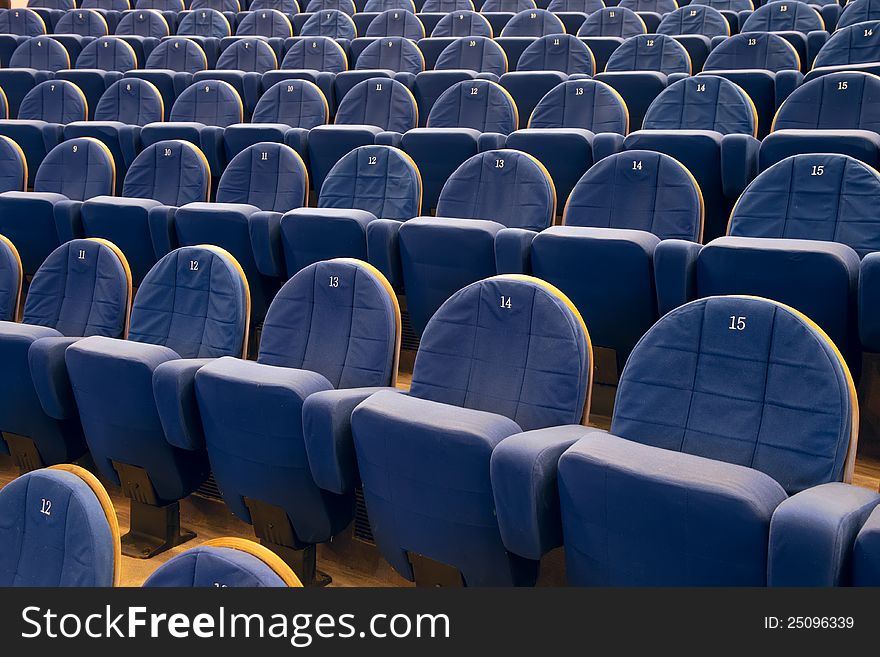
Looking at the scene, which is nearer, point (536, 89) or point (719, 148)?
point (719, 148)

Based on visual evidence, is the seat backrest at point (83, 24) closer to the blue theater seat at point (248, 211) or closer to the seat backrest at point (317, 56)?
the seat backrest at point (317, 56)

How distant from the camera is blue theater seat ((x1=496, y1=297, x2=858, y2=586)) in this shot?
281 mm

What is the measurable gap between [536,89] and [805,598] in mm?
642

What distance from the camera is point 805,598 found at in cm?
26

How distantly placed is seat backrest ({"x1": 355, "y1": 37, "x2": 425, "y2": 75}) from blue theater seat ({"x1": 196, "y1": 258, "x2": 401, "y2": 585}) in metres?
0.60

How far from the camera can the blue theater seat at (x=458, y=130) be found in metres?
0.68

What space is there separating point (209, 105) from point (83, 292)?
423 millimetres

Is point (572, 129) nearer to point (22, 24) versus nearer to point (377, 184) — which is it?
point (377, 184)

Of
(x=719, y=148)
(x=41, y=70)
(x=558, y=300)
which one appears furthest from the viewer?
(x=41, y=70)

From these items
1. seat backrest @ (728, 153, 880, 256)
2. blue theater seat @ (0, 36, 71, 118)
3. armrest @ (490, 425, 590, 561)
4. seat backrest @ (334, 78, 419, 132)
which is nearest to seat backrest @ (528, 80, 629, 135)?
seat backrest @ (334, 78, 419, 132)

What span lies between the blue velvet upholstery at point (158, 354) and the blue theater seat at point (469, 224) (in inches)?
4.0

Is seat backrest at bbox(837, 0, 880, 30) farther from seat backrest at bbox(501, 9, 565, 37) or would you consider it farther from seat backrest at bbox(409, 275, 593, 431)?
seat backrest at bbox(409, 275, 593, 431)

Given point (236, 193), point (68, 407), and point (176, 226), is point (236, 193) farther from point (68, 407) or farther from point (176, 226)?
point (68, 407)

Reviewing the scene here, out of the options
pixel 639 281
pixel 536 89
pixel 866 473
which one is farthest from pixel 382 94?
pixel 866 473
